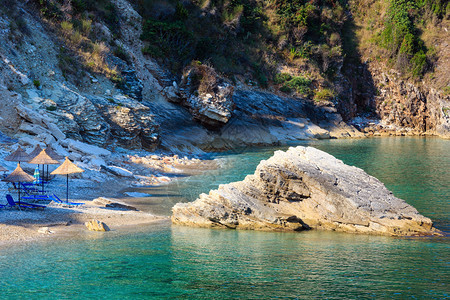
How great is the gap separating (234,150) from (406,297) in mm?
30589

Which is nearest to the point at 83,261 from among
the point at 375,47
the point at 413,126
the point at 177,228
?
the point at 177,228

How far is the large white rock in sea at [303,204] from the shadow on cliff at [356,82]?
149ft

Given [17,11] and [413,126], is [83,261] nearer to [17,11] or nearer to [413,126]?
Result: [17,11]

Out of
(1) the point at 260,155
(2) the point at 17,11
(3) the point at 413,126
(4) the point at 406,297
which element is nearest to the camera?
(4) the point at 406,297

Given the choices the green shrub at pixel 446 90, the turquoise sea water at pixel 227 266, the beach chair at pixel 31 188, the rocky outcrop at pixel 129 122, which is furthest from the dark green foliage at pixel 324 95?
the beach chair at pixel 31 188

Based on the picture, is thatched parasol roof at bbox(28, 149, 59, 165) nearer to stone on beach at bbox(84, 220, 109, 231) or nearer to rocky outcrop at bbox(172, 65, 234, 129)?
stone on beach at bbox(84, 220, 109, 231)

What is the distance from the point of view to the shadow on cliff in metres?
61.8

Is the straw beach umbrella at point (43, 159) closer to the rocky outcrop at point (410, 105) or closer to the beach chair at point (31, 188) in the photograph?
the beach chair at point (31, 188)

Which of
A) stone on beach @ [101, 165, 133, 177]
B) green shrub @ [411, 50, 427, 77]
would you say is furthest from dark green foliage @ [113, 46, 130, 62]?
green shrub @ [411, 50, 427, 77]

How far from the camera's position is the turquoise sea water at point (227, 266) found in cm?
1027

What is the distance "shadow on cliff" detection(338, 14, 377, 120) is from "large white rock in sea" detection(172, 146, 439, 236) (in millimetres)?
45484

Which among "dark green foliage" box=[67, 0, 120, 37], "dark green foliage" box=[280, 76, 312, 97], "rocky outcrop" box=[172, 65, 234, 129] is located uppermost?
"dark green foliage" box=[67, 0, 120, 37]

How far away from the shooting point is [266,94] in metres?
52.2

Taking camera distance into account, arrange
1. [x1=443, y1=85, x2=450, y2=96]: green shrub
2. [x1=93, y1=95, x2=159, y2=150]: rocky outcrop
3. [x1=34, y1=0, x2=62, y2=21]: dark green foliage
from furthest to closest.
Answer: [x1=443, y1=85, x2=450, y2=96]: green shrub < [x1=34, y1=0, x2=62, y2=21]: dark green foliage < [x1=93, y1=95, x2=159, y2=150]: rocky outcrop
